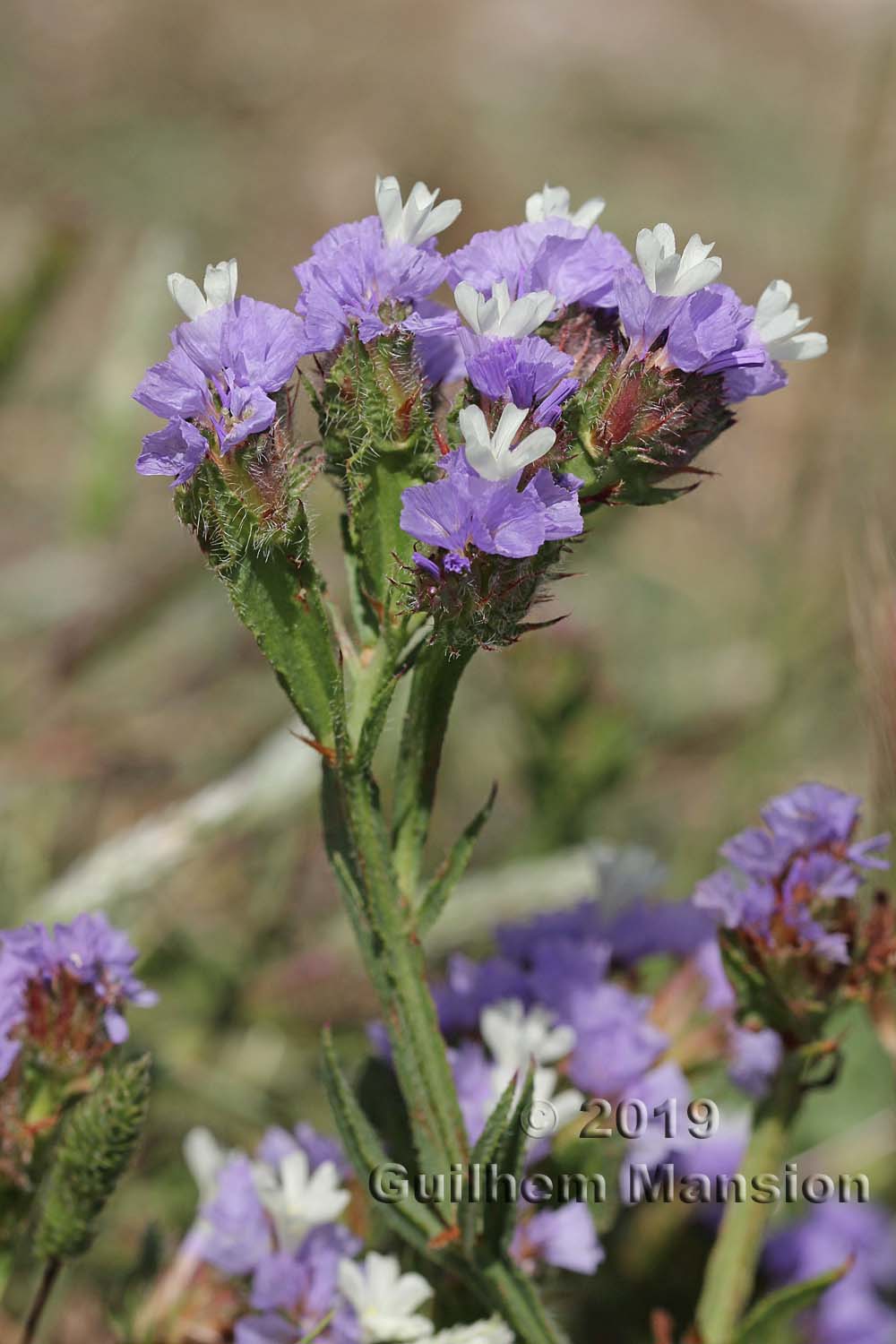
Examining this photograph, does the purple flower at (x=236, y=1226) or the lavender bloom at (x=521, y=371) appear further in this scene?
the purple flower at (x=236, y=1226)

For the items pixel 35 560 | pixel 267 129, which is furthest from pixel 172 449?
pixel 267 129

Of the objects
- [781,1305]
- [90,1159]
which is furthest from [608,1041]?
[90,1159]

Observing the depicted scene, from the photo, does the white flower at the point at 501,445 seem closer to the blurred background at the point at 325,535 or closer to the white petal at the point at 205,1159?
the blurred background at the point at 325,535

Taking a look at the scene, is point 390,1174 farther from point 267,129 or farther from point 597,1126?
point 267,129

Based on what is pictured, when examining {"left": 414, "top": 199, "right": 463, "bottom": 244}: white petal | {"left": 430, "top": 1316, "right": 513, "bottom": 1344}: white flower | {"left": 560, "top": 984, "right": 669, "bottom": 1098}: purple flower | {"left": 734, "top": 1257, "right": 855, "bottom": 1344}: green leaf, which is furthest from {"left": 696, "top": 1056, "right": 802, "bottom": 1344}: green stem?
{"left": 414, "top": 199, "right": 463, "bottom": 244}: white petal


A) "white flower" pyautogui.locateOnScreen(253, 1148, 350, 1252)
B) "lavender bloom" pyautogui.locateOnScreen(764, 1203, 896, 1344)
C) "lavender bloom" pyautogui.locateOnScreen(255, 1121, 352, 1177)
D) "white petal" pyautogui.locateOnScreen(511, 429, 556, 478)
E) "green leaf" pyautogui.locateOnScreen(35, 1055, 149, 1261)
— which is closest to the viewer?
"white petal" pyautogui.locateOnScreen(511, 429, 556, 478)

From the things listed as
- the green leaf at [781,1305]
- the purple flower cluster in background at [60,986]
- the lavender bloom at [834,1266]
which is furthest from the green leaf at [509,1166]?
A: the lavender bloom at [834,1266]

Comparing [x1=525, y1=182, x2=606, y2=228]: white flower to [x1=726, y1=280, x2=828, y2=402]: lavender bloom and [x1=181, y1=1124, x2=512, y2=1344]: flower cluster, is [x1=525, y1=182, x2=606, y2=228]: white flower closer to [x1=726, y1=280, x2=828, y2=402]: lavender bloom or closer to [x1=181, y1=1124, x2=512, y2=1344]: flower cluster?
[x1=726, y1=280, x2=828, y2=402]: lavender bloom
